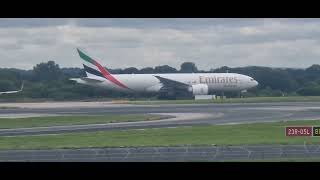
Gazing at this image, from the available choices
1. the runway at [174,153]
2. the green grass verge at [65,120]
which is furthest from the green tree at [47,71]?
the green grass verge at [65,120]

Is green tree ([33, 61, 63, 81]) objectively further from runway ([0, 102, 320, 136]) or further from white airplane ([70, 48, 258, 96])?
runway ([0, 102, 320, 136])

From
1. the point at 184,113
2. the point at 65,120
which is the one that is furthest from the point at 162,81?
the point at 65,120

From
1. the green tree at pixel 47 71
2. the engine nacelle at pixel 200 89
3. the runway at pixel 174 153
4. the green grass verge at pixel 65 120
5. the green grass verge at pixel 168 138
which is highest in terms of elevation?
the green tree at pixel 47 71

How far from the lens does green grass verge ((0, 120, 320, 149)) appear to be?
9312 millimetres

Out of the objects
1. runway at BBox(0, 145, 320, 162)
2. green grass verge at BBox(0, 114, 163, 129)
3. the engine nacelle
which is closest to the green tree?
runway at BBox(0, 145, 320, 162)

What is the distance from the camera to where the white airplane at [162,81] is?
10.1 meters

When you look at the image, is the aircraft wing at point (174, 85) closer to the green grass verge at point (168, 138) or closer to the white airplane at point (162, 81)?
the white airplane at point (162, 81)

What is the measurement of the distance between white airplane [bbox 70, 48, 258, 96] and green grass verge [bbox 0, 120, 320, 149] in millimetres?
925

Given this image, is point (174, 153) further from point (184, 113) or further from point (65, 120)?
point (184, 113)

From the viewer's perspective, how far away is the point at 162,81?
1544 centimetres

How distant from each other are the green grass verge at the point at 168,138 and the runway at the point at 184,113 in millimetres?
544

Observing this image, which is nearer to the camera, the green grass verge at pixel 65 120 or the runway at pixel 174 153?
the runway at pixel 174 153

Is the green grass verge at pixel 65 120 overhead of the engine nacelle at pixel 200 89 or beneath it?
beneath
